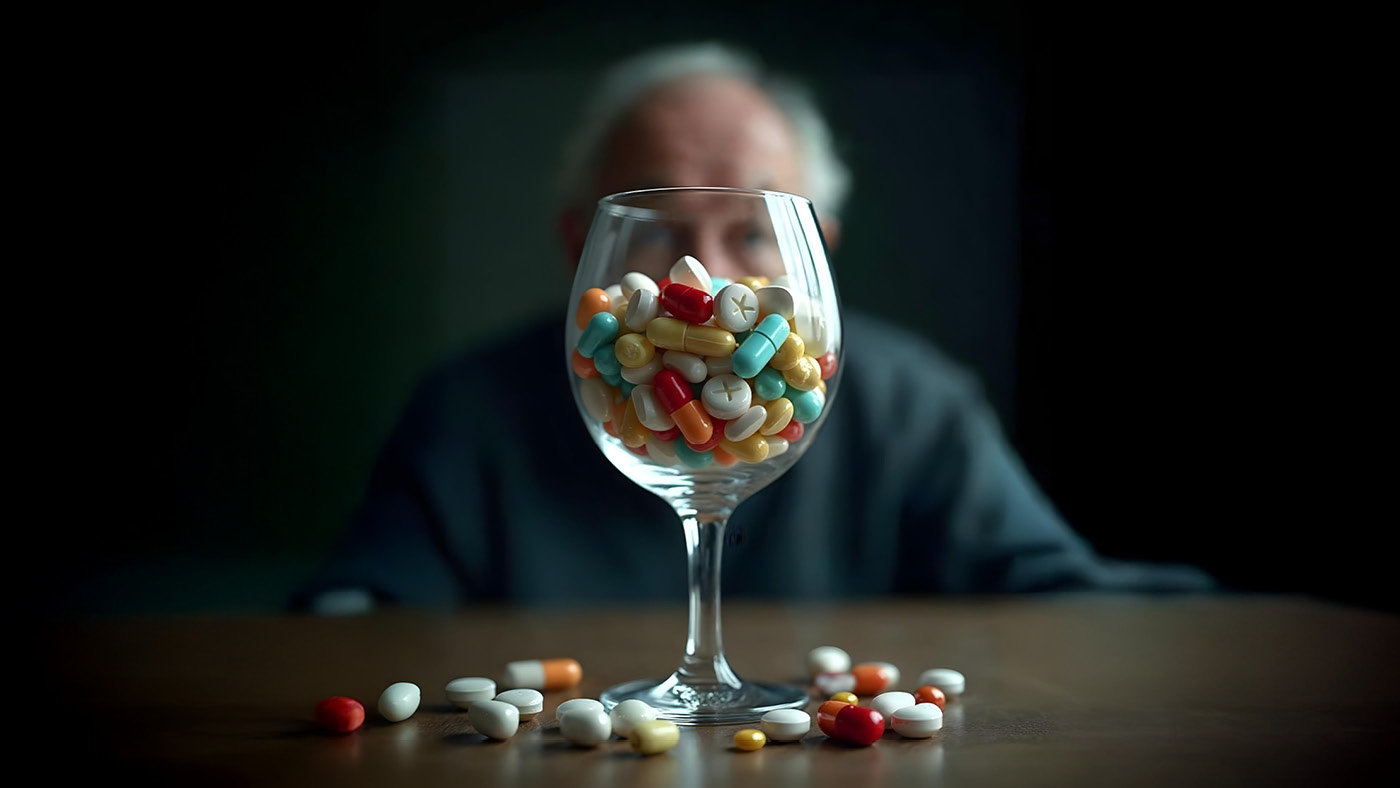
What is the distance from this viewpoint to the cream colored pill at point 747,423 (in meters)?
0.77

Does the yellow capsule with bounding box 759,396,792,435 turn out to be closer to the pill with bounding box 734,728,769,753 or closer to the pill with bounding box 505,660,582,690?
the pill with bounding box 734,728,769,753

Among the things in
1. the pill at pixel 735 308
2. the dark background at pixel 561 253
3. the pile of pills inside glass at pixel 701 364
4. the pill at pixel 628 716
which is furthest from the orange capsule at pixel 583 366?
the dark background at pixel 561 253

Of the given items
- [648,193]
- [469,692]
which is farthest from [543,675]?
[648,193]

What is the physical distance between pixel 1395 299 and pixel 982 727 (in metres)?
1.68

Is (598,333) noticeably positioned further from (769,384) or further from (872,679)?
(872,679)

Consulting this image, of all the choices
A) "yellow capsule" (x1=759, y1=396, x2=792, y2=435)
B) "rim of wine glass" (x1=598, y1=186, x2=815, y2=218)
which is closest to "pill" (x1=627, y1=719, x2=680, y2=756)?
"yellow capsule" (x1=759, y1=396, x2=792, y2=435)

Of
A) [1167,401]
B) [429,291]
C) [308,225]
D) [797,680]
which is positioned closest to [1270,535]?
[1167,401]

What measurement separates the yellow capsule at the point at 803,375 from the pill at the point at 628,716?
0.81 feet

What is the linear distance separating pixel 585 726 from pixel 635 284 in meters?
0.31

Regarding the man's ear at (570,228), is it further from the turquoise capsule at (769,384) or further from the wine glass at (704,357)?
the turquoise capsule at (769,384)

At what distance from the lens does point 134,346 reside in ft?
6.57

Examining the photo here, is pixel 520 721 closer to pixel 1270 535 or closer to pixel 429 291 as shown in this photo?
pixel 429 291

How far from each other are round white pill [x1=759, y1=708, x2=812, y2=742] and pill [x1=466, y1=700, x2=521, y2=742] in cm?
17

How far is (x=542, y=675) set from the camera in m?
0.94
